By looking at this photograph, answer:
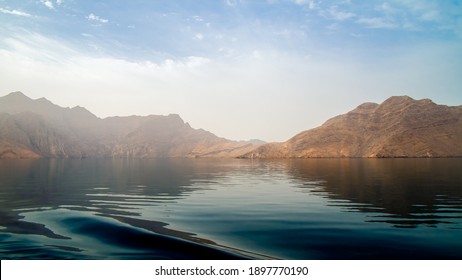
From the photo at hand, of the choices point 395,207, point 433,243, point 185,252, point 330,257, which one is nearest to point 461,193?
point 395,207

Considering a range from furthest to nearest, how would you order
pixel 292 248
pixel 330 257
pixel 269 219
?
pixel 269 219, pixel 292 248, pixel 330 257

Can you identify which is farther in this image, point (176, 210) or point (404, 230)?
point (176, 210)

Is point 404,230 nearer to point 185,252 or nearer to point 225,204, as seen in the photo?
point 185,252

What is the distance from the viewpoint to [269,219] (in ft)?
64.1

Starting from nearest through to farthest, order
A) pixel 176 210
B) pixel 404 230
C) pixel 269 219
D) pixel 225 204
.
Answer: pixel 404 230 < pixel 269 219 < pixel 176 210 < pixel 225 204

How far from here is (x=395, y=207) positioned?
23.6 m

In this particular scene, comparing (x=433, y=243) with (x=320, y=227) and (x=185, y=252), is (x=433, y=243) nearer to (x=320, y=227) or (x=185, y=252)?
(x=320, y=227)

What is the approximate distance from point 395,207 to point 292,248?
1419 centimetres

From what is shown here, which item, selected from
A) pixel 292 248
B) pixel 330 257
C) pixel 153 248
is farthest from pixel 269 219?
pixel 153 248
